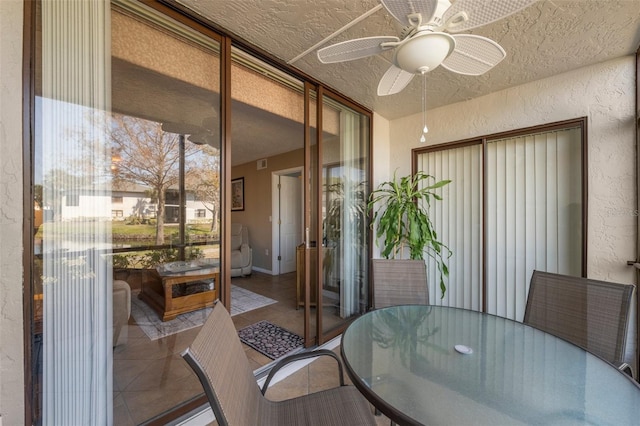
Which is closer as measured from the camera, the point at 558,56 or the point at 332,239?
the point at 558,56

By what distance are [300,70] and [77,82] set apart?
158cm

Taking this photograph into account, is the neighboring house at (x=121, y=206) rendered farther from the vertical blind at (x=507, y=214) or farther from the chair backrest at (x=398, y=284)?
the vertical blind at (x=507, y=214)

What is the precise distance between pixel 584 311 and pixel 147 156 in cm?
274

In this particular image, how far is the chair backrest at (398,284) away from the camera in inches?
79.2

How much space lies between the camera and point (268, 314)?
10.5 ft

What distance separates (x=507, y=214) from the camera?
2633 mm

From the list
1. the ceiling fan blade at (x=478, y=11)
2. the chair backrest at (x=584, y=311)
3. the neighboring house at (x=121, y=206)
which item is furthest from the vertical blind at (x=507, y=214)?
the neighboring house at (x=121, y=206)

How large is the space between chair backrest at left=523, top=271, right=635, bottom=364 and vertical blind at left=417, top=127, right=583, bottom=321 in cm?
108

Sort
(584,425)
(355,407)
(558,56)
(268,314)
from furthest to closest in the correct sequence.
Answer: (268,314), (558,56), (355,407), (584,425)

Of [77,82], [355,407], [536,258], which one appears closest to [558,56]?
[536,258]

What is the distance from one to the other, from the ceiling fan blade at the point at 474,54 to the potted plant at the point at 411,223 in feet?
4.85

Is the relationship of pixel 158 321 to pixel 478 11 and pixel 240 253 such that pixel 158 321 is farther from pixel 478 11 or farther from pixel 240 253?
pixel 240 253

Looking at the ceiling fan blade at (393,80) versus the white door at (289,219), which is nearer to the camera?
the ceiling fan blade at (393,80)

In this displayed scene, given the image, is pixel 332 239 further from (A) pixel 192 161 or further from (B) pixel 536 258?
(B) pixel 536 258
